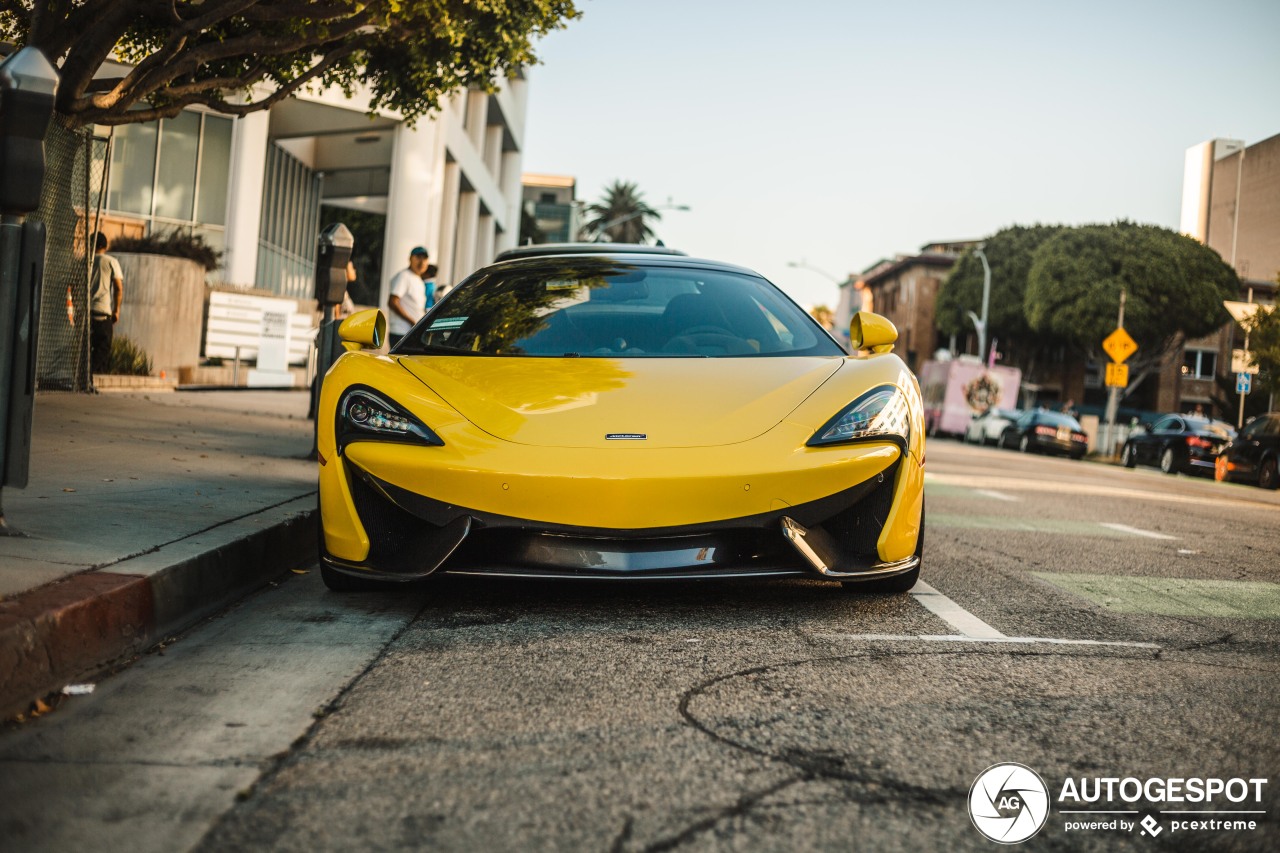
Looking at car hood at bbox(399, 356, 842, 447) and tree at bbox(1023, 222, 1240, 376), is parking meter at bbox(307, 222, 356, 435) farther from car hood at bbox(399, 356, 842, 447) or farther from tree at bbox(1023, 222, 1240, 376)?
tree at bbox(1023, 222, 1240, 376)

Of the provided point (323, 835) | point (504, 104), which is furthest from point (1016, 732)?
point (504, 104)

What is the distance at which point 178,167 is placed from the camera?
2609 cm

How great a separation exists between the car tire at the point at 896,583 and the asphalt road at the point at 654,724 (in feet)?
0.25

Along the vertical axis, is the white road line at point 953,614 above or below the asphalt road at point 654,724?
above

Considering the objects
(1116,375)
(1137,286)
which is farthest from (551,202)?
(1116,375)

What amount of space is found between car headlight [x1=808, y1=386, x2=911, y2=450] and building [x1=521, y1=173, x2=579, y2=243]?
10103 centimetres

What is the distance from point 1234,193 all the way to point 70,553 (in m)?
65.8

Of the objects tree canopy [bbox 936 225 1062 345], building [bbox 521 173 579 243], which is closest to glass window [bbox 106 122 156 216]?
tree canopy [bbox 936 225 1062 345]

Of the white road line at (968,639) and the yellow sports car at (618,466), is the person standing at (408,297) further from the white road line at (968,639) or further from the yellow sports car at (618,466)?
the white road line at (968,639)

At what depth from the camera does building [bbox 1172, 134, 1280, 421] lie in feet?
190

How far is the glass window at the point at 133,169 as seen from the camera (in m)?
24.9

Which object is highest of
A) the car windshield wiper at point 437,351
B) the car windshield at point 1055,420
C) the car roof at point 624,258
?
the car roof at point 624,258

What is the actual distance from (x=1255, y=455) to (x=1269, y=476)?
589 millimetres

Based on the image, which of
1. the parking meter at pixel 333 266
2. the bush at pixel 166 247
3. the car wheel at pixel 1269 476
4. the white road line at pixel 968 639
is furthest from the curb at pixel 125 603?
the car wheel at pixel 1269 476
